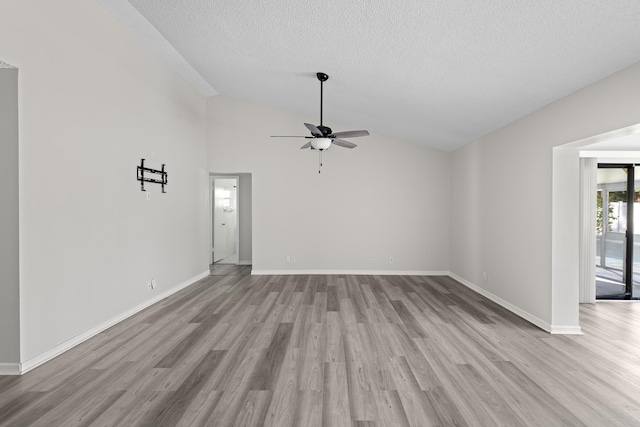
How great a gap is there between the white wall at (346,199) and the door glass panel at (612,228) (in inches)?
97.6

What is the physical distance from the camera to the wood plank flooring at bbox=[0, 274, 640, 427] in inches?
78.7

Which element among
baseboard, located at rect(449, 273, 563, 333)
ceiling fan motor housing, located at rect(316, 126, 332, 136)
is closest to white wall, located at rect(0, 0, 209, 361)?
ceiling fan motor housing, located at rect(316, 126, 332, 136)

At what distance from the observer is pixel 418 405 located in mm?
2094

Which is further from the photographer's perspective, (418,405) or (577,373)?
(577,373)

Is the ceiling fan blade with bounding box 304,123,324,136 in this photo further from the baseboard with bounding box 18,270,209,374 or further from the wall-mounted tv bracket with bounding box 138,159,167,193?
the baseboard with bounding box 18,270,209,374

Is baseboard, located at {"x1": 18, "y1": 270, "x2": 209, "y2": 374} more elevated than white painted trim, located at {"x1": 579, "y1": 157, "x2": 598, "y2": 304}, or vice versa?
white painted trim, located at {"x1": 579, "y1": 157, "x2": 598, "y2": 304}

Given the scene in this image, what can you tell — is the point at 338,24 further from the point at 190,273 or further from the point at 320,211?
the point at 190,273

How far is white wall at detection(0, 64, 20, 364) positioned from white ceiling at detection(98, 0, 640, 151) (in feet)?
5.64

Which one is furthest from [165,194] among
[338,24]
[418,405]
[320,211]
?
[418,405]

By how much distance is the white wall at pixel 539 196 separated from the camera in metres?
2.85

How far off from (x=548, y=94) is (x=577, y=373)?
268 centimetres

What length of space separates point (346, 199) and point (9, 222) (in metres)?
5.13

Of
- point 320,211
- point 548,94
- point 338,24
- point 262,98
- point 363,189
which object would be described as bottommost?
point 320,211

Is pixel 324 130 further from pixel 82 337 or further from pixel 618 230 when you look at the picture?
pixel 618 230
